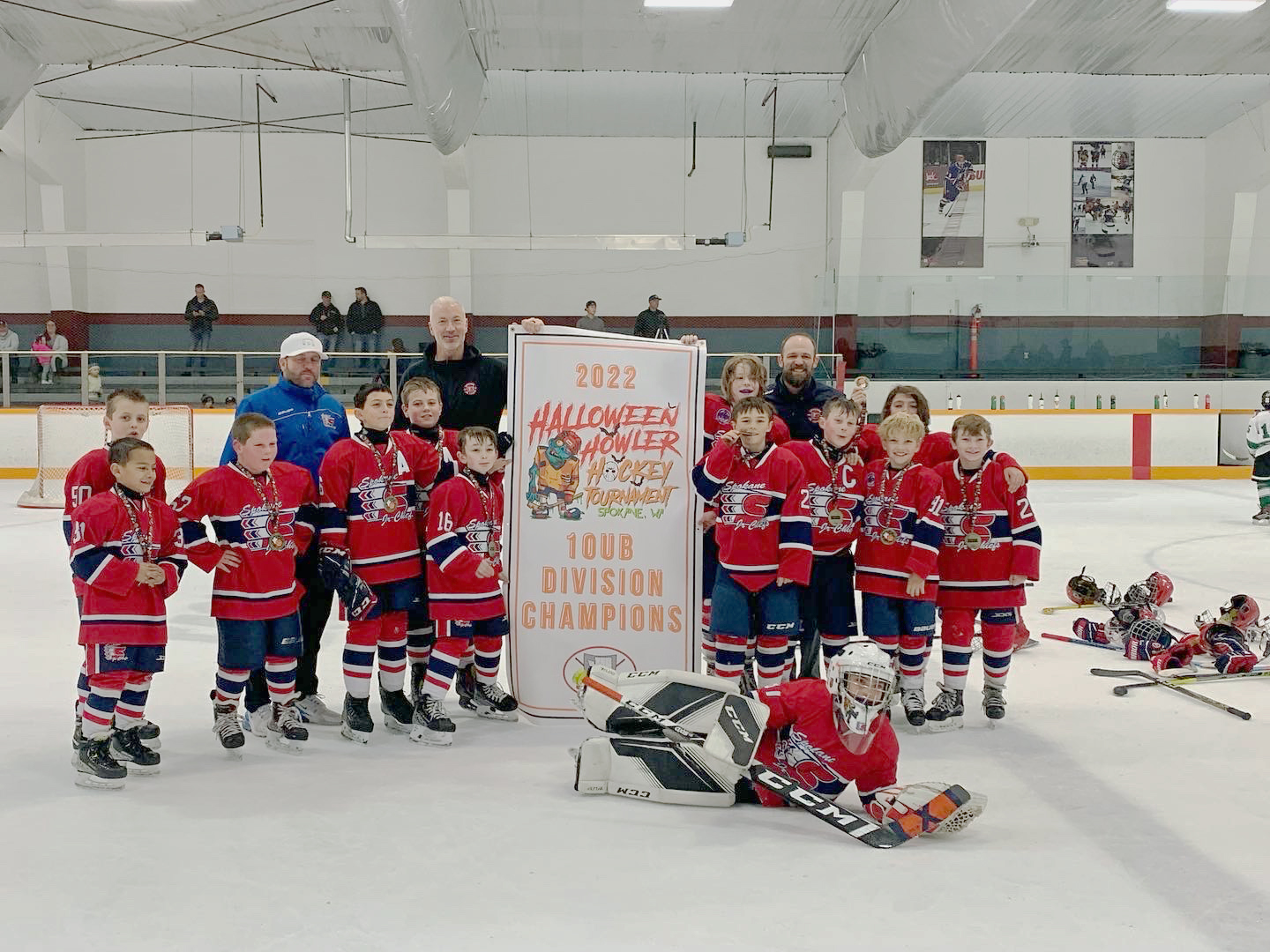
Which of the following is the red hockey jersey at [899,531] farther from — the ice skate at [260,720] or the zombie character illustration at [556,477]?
the ice skate at [260,720]

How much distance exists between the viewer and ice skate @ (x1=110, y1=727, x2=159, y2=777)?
3.71 metres

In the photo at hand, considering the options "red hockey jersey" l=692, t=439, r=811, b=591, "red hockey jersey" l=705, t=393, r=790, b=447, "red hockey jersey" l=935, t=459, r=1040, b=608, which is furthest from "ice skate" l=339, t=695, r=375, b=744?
"red hockey jersey" l=935, t=459, r=1040, b=608

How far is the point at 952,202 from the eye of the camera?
19.2m

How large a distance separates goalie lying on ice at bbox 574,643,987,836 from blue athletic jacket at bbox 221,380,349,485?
1539mm

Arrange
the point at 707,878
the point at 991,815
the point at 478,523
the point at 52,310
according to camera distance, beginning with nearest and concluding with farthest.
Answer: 1. the point at 707,878
2. the point at 991,815
3. the point at 478,523
4. the point at 52,310

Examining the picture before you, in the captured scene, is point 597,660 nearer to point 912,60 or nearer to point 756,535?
point 756,535

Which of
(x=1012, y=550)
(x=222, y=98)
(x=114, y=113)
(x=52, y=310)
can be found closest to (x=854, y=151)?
(x=222, y=98)

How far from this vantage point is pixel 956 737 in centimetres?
421

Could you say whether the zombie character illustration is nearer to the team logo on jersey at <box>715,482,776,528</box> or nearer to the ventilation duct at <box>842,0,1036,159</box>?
the team logo on jersey at <box>715,482,776,528</box>

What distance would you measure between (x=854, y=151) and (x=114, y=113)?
11.0m

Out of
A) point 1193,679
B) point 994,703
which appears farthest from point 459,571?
point 1193,679

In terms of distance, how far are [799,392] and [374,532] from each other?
1753 mm

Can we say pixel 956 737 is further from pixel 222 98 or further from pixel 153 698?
pixel 222 98

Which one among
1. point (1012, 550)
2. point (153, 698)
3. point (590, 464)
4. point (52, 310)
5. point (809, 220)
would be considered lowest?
point (153, 698)
